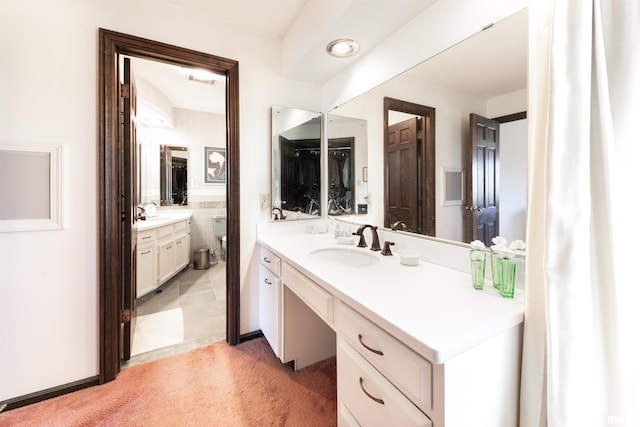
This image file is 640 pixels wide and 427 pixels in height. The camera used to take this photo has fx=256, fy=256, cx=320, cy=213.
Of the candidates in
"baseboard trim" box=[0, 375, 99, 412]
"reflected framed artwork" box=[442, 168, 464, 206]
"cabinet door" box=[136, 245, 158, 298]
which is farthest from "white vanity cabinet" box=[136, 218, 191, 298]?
"reflected framed artwork" box=[442, 168, 464, 206]

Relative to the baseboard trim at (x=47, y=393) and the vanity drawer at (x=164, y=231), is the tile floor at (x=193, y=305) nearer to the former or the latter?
the baseboard trim at (x=47, y=393)

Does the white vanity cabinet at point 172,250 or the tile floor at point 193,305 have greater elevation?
the white vanity cabinet at point 172,250

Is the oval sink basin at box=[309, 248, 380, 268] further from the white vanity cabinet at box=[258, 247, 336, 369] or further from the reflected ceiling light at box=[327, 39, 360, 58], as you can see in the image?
the reflected ceiling light at box=[327, 39, 360, 58]

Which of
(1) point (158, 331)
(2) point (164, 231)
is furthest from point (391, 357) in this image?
(2) point (164, 231)

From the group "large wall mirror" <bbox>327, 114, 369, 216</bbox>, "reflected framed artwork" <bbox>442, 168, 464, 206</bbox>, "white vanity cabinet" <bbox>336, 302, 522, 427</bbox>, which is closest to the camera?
"white vanity cabinet" <bbox>336, 302, 522, 427</bbox>

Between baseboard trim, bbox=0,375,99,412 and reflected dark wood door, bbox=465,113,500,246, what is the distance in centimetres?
230

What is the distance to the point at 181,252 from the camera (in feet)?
12.1

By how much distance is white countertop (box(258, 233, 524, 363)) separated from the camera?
25.9 inches

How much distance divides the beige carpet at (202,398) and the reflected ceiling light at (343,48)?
2125mm

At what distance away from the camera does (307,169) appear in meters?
2.25

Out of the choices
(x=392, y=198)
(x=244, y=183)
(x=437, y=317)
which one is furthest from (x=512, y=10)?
(x=244, y=183)

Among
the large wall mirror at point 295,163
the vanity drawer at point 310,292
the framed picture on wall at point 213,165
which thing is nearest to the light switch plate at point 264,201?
the large wall mirror at point 295,163

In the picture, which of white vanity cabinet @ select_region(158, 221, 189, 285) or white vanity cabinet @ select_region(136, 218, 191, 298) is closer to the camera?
white vanity cabinet @ select_region(136, 218, 191, 298)

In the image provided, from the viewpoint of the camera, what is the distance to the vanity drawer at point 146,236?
8.74ft
